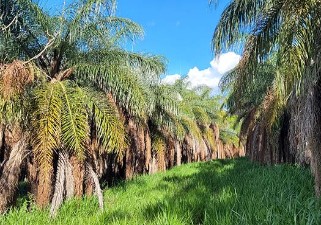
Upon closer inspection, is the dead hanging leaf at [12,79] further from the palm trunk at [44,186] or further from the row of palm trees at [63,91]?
the palm trunk at [44,186]

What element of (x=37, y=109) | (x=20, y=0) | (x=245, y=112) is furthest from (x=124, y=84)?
(x=245, y=112)

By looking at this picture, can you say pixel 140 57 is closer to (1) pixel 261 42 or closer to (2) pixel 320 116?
(1) pixel 261 42

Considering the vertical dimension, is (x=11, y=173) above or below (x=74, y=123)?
below

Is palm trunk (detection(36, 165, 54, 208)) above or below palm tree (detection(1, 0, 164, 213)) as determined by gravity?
below

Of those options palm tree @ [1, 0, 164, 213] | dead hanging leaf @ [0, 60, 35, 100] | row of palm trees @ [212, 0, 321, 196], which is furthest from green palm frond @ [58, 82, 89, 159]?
row of palm trees @ [212, 0, 321, 196]

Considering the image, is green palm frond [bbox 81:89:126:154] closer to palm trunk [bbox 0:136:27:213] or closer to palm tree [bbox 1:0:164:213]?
palm tree [bbox 1:0:164:213]

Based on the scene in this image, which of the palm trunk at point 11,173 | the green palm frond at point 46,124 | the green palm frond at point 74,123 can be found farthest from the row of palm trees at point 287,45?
the palm trunk at point 11,173

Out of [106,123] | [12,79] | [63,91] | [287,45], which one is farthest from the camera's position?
[106,123]

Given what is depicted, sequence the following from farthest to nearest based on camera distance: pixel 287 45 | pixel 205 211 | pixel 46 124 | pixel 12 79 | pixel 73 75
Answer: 1. pixel 73 75
2. pixel 46 124
3. pixel 12 79
4. pixel 287 45
5. pixel 205 211

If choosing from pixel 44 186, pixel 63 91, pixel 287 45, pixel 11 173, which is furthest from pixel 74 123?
pixel 287 45

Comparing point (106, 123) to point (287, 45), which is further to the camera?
point (106, 123)

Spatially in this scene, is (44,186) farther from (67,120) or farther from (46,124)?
(67,120)

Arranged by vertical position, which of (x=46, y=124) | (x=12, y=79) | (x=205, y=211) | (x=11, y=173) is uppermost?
(x=12, y=79)

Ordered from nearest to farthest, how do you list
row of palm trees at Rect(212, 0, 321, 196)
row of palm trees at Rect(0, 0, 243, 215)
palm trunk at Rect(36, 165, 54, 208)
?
row of palm trees at Rect(212, 0, 321, 196), palm trunk at Rect(36, 165, 54, 208), row of palm trees at Rect(0, 0, 243, 215)
